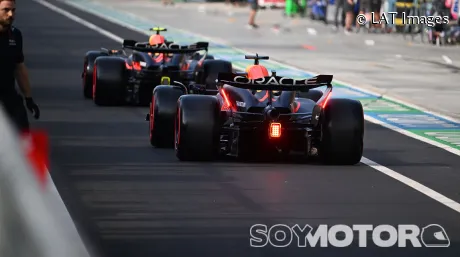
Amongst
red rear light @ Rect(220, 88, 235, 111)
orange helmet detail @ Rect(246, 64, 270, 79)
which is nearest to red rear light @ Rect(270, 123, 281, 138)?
red rear light @ Rect(220, 88, 235, 111)

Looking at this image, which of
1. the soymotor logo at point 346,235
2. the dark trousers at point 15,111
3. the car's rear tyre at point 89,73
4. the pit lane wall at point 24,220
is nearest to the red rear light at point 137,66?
the car's rear tyre at point 89,73

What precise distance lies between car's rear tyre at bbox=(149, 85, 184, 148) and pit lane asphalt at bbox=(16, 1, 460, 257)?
255 millimetres

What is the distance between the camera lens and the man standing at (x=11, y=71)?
12.6m

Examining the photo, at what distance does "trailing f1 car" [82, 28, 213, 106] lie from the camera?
23000 millimetres

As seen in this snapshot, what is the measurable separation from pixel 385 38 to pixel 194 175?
3440cm

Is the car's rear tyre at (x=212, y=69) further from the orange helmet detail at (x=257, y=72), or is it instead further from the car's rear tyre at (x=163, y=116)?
the orange helmet detail at (x=257, y=72)

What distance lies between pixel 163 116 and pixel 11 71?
15.0 feet

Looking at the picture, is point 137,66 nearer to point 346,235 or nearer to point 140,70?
point 140,70

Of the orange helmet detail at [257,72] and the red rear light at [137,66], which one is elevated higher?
the orange helmet detail at [257,72]

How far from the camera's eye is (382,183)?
15000mm

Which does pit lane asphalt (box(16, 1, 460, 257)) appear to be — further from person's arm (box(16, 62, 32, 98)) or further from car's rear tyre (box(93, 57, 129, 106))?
car's rear tyre (box(93, 57, 129, 106))

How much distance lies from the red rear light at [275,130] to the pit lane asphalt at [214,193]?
1.12 ft

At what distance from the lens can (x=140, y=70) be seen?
77.2 feet

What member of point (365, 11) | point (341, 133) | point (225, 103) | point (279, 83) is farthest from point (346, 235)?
point (365, 11)
